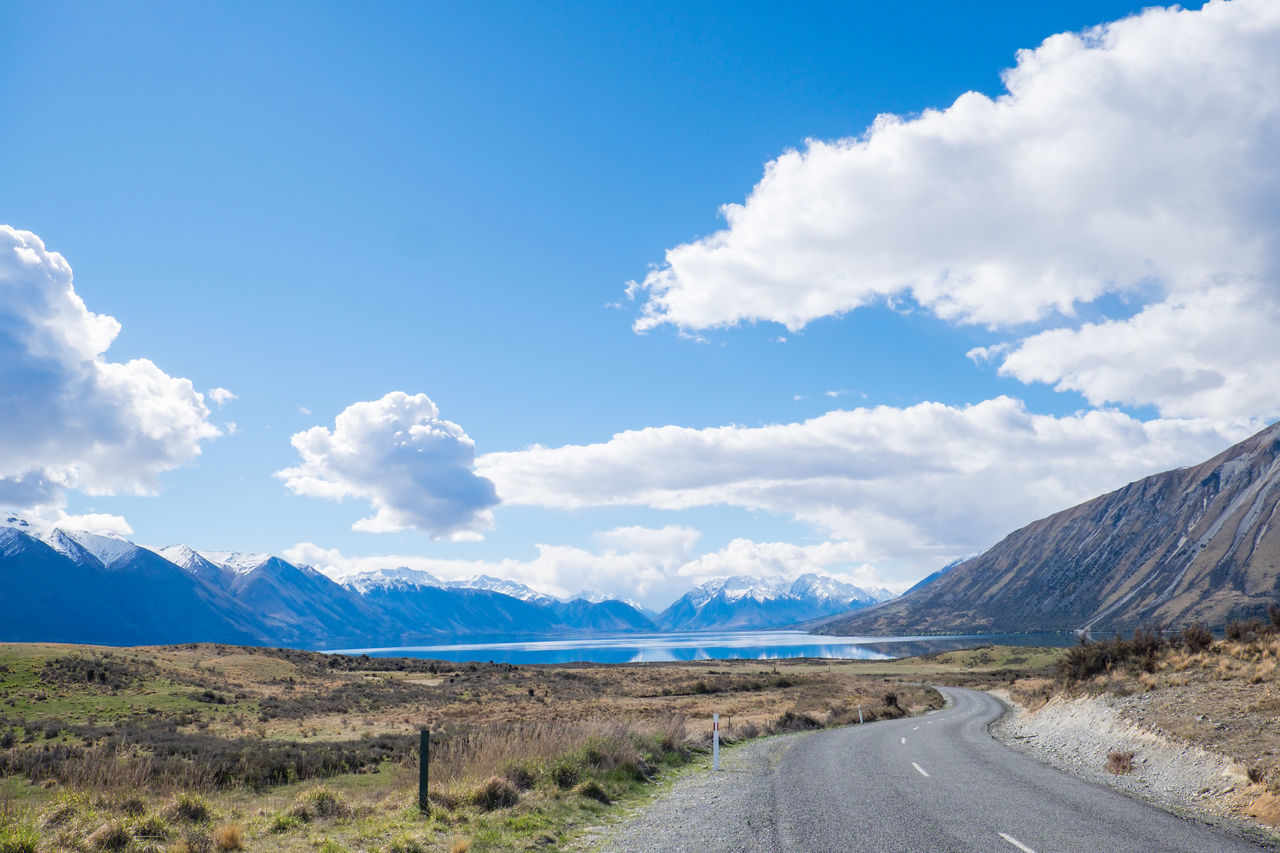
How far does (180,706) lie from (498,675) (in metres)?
37.0

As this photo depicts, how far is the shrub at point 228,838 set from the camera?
9.37 metres

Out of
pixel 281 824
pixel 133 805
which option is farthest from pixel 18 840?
pixel 281 824

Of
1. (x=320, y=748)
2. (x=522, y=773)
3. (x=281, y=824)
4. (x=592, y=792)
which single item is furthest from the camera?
(x=320, y=748)

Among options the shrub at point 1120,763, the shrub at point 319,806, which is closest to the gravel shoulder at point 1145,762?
the shrub at point 1120,763

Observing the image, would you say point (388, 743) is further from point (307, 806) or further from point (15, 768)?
point (307, 806)

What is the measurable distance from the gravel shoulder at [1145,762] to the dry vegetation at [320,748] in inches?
388

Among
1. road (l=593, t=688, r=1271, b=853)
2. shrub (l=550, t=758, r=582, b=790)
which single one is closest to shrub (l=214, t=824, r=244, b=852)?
road (l=593, t=688, r=1271, b=853)

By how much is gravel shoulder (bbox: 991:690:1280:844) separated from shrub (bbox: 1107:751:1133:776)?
0.40 ft

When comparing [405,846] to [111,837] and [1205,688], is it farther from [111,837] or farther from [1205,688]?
[1205,688]

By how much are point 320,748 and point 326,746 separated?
0.68m

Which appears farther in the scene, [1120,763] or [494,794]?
[1120,763]

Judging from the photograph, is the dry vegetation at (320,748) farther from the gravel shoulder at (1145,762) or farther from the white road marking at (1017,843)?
the gravel shoulder at (1145,762)

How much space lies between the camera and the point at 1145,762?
16641mm

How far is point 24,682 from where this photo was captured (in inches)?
1745
